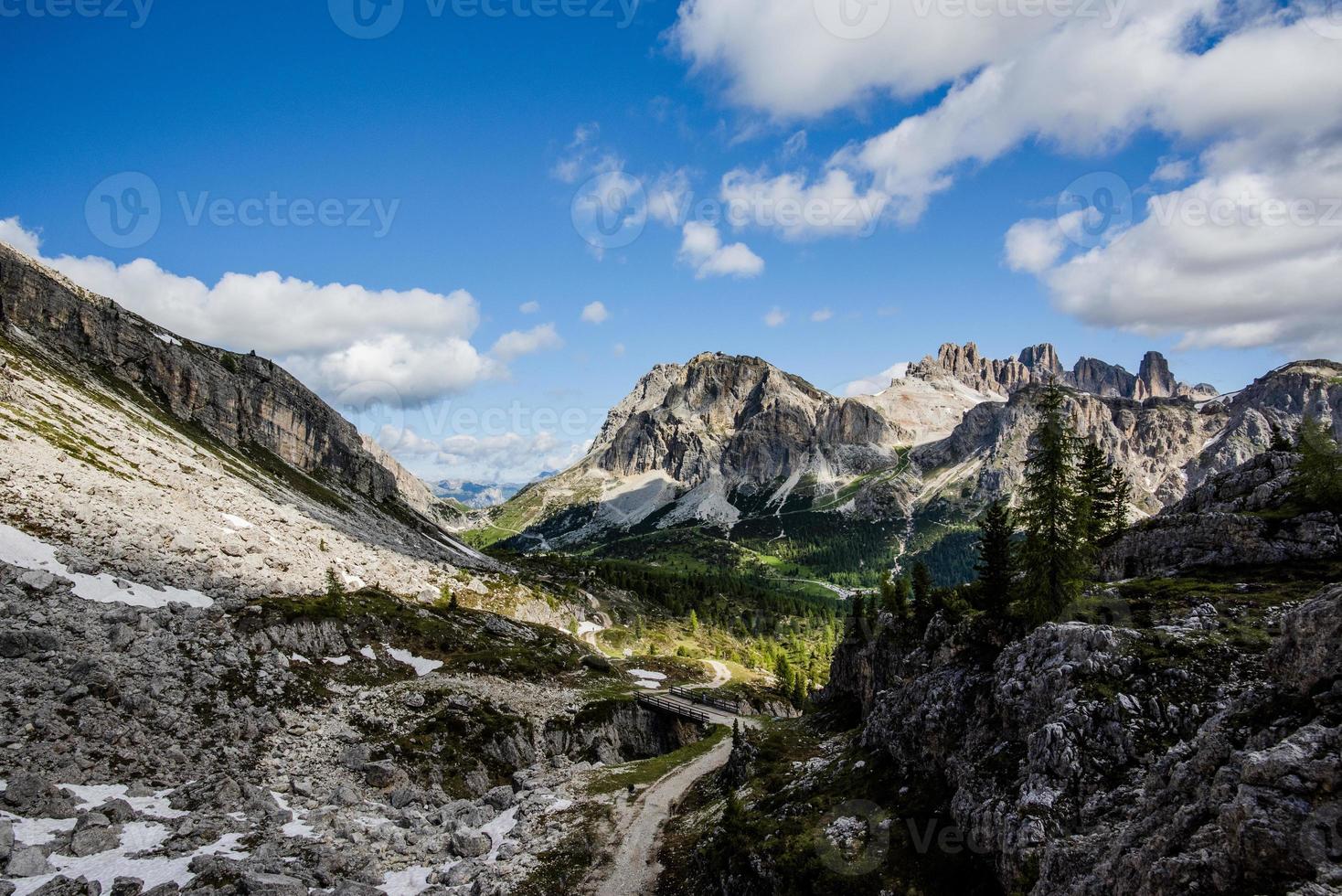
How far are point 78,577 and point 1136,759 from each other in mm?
75594

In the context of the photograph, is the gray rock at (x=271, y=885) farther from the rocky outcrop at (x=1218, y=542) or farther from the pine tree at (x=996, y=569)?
the rocky outcrop at (x=1218, y=542)

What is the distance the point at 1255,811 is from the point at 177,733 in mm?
59380

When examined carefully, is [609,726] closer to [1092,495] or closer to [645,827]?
[645,827]

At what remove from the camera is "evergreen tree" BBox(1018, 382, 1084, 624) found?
36.9 meters

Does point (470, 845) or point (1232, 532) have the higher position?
point (1232, 532)

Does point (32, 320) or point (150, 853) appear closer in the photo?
point (150, 853)

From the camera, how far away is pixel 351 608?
76.1 meters

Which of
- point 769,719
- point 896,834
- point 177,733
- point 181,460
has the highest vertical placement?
point 181,460

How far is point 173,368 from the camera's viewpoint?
14975cm

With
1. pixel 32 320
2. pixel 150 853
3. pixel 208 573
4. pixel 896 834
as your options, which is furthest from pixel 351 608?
pixel 32 320

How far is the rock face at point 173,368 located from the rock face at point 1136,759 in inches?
6323

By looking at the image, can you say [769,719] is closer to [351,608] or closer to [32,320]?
[351,608]

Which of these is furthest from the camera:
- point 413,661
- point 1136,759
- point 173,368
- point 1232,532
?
point 173,368

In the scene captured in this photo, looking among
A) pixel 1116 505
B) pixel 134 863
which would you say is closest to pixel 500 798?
pixel 134 863
